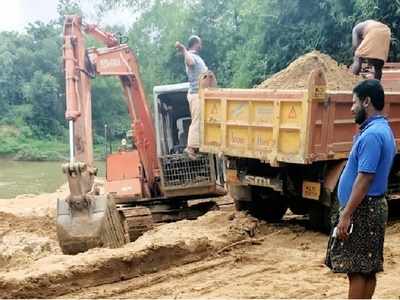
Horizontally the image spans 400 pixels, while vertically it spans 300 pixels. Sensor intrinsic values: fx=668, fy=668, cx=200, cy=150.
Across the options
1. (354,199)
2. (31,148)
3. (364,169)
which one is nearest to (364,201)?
(354,199)

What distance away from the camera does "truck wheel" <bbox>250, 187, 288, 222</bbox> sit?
9336 mm

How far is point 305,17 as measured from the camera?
1747cm

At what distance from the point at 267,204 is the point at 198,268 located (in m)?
3.07

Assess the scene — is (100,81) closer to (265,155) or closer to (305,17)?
(305,17)

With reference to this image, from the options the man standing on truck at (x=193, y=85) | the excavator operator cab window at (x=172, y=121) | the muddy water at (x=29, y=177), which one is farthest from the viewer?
the muddy water at (x=29, y=177)

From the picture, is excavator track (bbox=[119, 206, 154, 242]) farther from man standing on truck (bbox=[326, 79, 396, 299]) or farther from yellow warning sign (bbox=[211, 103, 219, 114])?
man standing on truck (bbox=[326, 79, 396, 299])

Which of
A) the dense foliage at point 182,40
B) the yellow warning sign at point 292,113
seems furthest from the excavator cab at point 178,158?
the dense foliage at point 182,40

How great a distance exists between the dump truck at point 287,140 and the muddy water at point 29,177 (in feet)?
41.7

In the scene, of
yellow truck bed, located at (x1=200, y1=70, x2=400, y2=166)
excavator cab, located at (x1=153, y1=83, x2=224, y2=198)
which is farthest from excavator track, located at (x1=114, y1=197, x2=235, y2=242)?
yellow truck bed, located at (x1=200, y1=70, x2=400, y2=166)

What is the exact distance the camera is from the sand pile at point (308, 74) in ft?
30.6

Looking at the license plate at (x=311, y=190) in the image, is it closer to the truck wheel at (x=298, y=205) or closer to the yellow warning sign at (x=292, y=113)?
A: the truck wheel at (x=298, y=205)

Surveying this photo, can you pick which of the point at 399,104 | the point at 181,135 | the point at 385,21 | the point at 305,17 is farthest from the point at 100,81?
the point at 399,104

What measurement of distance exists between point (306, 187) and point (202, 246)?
157 centimetres

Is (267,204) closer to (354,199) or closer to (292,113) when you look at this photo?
(292,113)
